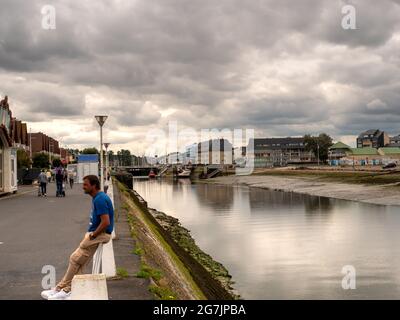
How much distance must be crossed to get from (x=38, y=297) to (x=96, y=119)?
877 cm

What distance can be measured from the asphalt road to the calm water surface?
22.8 ft

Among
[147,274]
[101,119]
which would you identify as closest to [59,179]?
[101,119]

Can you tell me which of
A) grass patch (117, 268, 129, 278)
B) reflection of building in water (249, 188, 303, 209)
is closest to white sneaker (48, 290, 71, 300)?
grass patch (117, 268, 129, 278)

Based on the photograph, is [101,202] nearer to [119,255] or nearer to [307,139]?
[119,255]

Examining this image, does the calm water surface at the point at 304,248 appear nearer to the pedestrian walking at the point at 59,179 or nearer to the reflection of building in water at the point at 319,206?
the reflection of building in water at the point at 319,206

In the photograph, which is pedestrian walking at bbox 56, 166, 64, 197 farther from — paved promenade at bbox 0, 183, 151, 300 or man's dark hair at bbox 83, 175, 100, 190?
man's dark hair at bbox 83, 175, 100, 190

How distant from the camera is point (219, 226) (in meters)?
38.1

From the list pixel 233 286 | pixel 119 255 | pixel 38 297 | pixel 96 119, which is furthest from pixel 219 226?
pixel 38 297

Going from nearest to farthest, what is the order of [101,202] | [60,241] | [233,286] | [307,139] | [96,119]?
[101,202], [60,241], [96,119], [233,286], [307,139]

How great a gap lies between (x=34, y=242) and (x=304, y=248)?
665 inches

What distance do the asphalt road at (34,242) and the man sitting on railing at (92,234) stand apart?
2.89 ft

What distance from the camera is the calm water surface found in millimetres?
19469

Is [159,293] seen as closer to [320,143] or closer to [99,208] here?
[99,208]
